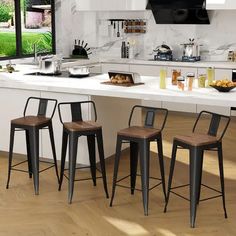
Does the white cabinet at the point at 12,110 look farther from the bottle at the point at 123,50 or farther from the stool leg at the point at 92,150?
the bottle at the point at 123,50

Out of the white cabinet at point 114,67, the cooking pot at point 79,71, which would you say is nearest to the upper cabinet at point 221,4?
the white cabinet at point 114,67

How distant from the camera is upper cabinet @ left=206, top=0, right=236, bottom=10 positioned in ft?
23.4

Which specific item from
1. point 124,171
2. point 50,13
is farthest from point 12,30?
point 124,171

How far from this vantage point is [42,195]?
441cm

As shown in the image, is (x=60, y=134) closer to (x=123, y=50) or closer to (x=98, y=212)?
(x=98, y=212)

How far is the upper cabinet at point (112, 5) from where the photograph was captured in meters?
7.79

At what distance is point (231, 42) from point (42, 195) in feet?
14.9

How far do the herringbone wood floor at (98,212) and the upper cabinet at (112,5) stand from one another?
3.56 meters

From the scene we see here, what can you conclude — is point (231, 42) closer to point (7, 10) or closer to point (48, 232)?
point (7, 10)

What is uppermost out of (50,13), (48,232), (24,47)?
(50,13)

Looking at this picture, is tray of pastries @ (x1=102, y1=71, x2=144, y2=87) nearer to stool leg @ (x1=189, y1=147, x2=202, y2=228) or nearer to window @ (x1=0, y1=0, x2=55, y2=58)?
stool leg @ (x1=189, y1=147, x2=202, y2=228)

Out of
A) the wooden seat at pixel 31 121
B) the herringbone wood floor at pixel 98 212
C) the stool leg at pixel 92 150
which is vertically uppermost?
the wooden seat at pixel 31 121

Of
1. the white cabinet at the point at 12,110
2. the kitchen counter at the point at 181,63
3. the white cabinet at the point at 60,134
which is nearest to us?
the white cabinet at the point at 60,134

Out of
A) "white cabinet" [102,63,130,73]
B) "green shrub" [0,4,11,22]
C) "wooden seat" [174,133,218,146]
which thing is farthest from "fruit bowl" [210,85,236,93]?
"green shrub" [0,4,11,22]
